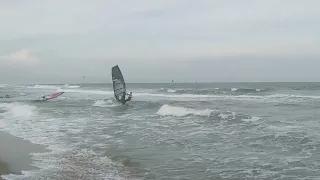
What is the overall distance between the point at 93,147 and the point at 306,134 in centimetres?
802

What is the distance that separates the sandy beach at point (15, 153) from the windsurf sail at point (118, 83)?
1746cm

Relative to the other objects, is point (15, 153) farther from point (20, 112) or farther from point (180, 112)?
point (20, 112)

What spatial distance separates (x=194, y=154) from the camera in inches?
424

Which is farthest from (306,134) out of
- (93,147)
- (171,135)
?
(93,147)

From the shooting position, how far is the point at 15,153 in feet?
35.0

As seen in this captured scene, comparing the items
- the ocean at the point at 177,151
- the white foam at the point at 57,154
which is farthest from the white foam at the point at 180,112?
the white foam at the point at 57,154

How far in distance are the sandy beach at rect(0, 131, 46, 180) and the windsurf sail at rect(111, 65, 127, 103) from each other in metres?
17.5

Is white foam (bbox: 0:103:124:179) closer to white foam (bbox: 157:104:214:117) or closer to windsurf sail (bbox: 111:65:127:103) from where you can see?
A: white foam (bbox: 157:104:214:117)

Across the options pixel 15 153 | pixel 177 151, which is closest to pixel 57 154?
pixel 15 153

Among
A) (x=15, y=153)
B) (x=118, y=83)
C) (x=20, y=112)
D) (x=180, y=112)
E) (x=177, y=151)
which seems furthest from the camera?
(x=118, y=83)

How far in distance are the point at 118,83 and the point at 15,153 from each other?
22.0m

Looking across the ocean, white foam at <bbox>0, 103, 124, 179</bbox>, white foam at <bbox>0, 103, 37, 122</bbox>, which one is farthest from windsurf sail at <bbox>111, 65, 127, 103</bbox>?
white foam at <bbox>0, 103, 124, 179</bbox>

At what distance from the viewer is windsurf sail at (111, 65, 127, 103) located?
103 feet

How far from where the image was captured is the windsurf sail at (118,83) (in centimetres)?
3136
